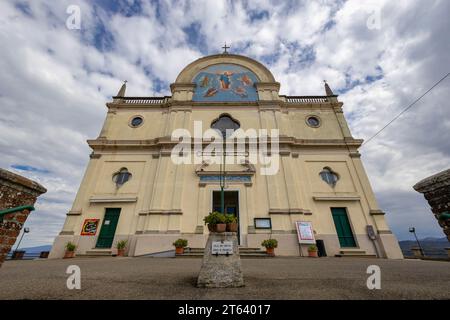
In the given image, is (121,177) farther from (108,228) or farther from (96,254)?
(96,254)

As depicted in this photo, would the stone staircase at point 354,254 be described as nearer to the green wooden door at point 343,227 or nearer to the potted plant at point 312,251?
the green wooden door at point 343,227

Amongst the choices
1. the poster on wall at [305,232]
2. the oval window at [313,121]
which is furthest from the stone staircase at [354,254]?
the oval window at [313,121]

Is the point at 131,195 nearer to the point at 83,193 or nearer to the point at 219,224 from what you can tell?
the point at 83,193

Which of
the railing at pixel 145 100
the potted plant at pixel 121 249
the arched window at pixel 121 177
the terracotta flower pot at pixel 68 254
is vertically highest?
the railing at pixel 145 100

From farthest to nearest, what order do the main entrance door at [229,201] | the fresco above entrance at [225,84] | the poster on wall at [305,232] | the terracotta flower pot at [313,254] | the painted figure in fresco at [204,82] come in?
the painted figure in fresco at [204,82]
the fresco above entrance at [225,84]
the main entrance door at [229,201]
the poster on wall at [305,232]
the terracotta flower pot at [313,254]

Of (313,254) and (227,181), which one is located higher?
(227,181)

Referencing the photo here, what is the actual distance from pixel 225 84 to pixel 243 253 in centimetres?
1508

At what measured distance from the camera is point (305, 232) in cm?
1172

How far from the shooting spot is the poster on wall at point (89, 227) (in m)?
12.4

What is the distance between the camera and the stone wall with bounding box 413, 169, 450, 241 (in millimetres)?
3150

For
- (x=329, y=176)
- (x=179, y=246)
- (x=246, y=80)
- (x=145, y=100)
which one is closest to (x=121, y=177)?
(x=179, y=246)

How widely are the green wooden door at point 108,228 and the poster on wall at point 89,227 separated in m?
0.42

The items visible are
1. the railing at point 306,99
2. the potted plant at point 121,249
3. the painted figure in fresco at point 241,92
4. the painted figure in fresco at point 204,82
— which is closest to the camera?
the potted plant at point 121,249
